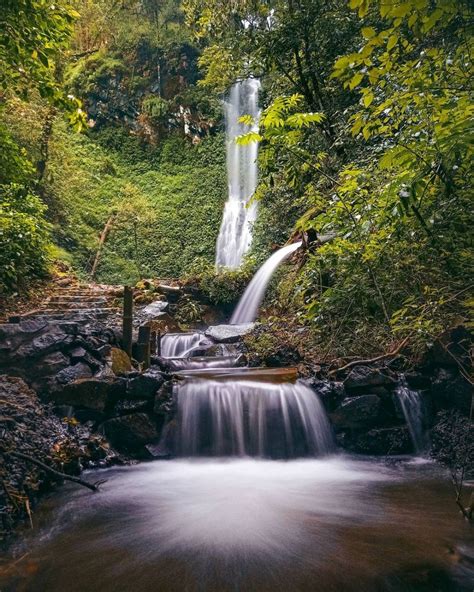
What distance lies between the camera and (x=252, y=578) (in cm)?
298

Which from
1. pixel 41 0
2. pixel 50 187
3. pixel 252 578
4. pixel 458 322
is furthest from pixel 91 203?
pixel 252 578

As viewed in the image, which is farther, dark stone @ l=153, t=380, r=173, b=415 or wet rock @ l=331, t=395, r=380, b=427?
dark stone @ l=153, t=380, r=173, b=415

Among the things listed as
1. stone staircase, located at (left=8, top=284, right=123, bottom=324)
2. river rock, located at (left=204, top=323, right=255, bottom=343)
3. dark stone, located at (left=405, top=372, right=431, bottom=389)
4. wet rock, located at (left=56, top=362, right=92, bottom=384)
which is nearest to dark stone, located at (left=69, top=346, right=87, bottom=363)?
wet rock, located at (left=56, top=362, right=92, bottom=384)

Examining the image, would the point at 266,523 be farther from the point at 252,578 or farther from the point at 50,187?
the point at 50,187

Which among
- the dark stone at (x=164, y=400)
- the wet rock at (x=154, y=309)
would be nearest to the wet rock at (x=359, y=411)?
the dark stone at (x=164, y=400)

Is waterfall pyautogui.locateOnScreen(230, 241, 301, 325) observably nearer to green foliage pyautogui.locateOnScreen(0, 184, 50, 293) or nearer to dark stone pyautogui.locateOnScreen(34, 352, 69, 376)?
green foliage pyautogui.locateOnScreen(0, 184, 50, 293)

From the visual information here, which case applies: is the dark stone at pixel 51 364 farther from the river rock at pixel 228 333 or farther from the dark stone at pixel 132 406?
the river rock at pixel 228 333

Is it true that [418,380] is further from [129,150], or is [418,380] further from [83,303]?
[129,150]

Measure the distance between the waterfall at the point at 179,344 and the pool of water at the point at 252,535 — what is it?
5268mm

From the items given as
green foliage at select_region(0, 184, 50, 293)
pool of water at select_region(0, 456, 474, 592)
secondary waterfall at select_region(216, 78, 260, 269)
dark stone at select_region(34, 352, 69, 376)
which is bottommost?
pool of water at select_region(0, 456, 474, 592)

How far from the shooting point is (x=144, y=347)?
7340 millimetres

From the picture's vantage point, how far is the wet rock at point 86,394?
19.2 feet

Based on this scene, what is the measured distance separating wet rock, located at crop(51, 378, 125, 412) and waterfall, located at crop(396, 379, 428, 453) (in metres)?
4.12

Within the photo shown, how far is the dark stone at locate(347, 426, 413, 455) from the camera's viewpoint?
19.4 feet
